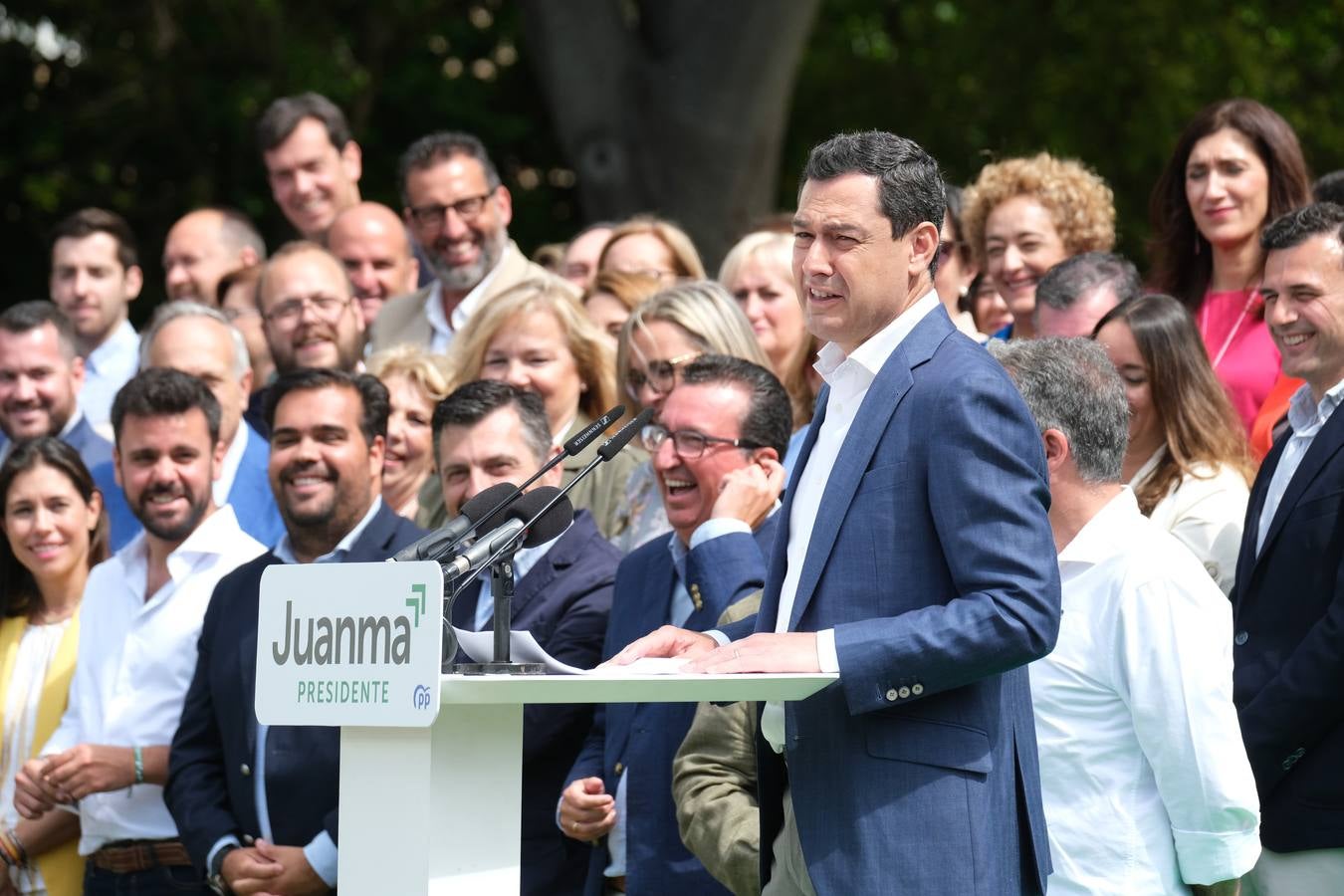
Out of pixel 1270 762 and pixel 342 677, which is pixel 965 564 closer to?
pixel 342 677

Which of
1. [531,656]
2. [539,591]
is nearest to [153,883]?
[539,591]

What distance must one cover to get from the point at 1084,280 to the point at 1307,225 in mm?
885

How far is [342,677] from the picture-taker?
3.02 m

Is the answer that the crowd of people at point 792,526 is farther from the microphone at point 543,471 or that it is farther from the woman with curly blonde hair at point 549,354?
the microphone at point 543,471

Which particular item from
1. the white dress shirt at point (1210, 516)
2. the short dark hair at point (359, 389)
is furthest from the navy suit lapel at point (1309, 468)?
the short dark hair at point (359, 389)

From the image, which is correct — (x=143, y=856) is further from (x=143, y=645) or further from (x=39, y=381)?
(x=39, y=381)

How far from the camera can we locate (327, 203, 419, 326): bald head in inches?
316

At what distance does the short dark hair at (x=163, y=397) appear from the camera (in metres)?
6.11

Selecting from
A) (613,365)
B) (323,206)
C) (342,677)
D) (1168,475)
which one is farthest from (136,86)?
(342,677)

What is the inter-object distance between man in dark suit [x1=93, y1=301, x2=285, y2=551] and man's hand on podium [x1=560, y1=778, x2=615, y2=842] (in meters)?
A: 2.36

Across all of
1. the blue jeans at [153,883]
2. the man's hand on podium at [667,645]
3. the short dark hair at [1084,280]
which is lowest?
the blue jeans at [153,883]

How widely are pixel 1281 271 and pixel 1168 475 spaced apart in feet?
1.97

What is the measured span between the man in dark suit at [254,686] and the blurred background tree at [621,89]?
19.8ft

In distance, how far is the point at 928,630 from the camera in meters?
3.07
